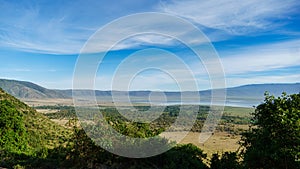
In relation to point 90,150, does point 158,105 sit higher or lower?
higher

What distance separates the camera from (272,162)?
10828mm

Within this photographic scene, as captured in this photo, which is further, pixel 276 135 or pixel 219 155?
pixel 219 155

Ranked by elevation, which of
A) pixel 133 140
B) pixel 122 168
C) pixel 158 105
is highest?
pixel 158 105

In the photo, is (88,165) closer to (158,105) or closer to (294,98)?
(294,98)

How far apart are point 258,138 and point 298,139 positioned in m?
1.61

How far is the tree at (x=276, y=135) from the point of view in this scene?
1028 cm

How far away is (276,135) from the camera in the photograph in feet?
36.0

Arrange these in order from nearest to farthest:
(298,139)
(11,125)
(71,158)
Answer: (298,139) → (71,158) → (11,125)

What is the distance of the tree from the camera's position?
33.7ft

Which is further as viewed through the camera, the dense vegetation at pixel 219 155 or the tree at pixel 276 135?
the dense vegetation at pixel 219 155

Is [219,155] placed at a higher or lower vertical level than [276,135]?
lower

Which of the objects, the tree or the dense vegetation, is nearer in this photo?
the tree

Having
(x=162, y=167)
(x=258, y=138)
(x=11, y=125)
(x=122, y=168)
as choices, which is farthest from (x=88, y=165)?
(x=11, y=125)

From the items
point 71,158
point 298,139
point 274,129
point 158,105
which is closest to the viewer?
point 298,139
